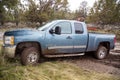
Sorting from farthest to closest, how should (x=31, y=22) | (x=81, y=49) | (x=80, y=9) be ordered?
(x=80, y=9)
(x=31, y=22)
(x=81, y=49)

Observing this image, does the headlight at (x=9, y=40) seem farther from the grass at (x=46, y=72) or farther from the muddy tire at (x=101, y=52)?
the muddy tire at (x=101, y=52)

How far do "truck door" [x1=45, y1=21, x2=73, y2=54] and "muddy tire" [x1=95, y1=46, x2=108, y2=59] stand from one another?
1924mm

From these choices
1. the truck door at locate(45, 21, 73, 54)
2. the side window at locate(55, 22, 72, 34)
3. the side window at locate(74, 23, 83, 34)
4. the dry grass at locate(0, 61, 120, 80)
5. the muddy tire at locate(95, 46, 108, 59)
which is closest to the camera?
the dry grass at locate(0, 61, 120, 80)

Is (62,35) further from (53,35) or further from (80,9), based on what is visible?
(80,9)

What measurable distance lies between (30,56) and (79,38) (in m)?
2.72

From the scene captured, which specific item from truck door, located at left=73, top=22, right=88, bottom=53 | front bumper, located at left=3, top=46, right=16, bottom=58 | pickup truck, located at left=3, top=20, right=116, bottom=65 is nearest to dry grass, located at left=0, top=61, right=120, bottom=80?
pickup truck, located at left=3, top=20, right=116, bottom=65

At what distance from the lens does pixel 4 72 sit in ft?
22.3

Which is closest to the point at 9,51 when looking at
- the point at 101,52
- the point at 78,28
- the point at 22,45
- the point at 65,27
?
the point at 22,45

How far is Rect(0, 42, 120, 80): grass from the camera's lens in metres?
→ 6.72

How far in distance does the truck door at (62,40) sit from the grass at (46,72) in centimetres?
73

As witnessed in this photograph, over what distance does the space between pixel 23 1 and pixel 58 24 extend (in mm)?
40415

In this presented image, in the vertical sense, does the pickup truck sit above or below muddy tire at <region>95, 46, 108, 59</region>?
above

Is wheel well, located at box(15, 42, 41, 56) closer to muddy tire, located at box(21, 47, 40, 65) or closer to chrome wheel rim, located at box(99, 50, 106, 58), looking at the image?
muddy tire, located at box(21, 47, 40, 65)

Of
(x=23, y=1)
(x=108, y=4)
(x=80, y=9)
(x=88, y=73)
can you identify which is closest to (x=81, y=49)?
(x=88, y=73)
